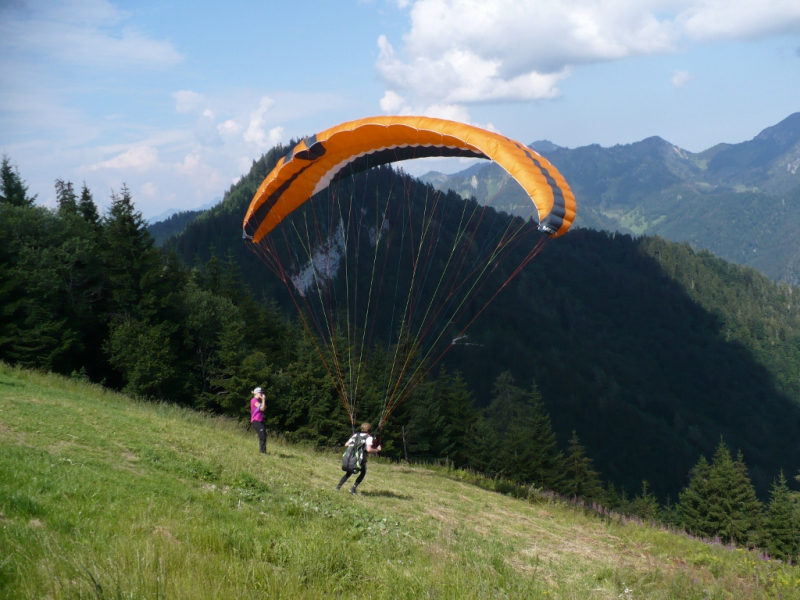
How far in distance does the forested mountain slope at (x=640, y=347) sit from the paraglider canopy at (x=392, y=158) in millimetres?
91293

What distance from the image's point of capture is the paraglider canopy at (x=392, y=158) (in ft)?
35.7

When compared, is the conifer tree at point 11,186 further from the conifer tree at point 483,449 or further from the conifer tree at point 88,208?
the conifer tree at point 483,449

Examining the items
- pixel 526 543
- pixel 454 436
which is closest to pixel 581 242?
pixel 454 436

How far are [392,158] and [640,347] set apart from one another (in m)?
155

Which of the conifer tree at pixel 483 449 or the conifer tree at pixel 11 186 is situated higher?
the conifer tree at pixel 11 186

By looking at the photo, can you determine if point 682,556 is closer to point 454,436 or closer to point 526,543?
point 526,543

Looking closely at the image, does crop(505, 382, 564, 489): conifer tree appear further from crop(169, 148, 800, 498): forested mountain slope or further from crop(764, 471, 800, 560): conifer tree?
crop(169, 148, 800, 498): forested mountain slope

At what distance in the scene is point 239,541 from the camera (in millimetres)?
5371

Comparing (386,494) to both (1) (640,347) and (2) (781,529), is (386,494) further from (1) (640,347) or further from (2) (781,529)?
(1) (640,347)

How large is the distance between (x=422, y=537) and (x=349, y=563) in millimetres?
2418

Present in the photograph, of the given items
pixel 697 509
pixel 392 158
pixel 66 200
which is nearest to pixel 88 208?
pixel 66 200

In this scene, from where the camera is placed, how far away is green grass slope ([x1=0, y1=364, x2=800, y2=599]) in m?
4.37

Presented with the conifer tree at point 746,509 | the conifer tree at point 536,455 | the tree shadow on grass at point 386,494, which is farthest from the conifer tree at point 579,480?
the tree shadow on grass at point 386,494

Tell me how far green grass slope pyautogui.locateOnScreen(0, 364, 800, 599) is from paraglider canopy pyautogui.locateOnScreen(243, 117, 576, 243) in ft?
19.1
